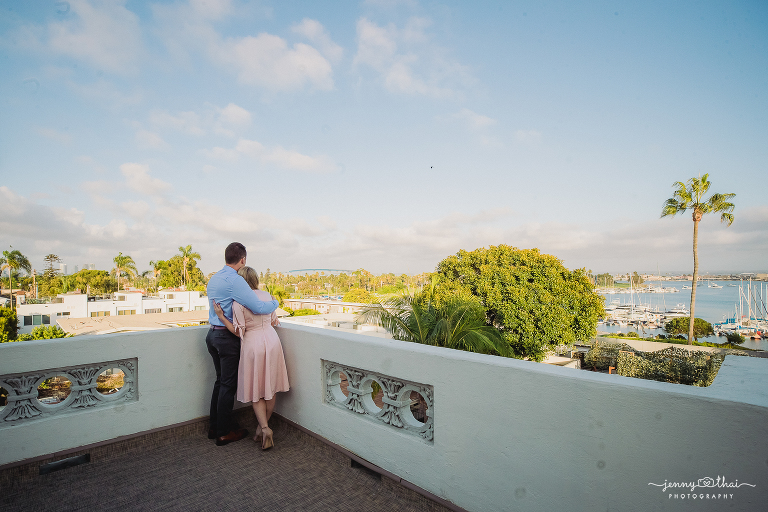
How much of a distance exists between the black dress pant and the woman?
0.08 m

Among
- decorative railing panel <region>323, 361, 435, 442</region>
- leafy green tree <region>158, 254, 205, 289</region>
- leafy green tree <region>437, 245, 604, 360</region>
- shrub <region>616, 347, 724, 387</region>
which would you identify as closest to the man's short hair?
decorative railing panel <region>323, 361, 435, 442</region>

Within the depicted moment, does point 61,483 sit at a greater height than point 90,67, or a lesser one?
lesser

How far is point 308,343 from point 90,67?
9.85 m

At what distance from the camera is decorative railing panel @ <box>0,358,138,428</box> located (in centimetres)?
231

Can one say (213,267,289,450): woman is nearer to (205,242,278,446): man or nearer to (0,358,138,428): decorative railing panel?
(205,242,278,446): man

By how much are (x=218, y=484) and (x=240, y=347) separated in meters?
0.85

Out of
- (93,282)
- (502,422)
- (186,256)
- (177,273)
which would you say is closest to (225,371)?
(502,422)

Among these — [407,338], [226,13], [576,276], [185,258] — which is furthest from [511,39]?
[185,258]

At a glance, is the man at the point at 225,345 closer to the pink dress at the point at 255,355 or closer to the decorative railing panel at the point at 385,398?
the pink dress at the point at 255,355

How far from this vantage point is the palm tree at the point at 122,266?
61.5 meters

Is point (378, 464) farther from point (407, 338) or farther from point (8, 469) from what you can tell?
point (407, 338)

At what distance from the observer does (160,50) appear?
28.0 ft

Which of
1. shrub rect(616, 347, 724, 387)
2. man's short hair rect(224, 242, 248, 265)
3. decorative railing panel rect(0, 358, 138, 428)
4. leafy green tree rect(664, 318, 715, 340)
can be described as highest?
man's short hair rect(224, 242, 248, 265)

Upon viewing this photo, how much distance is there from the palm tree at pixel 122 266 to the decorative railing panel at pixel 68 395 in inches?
2832
